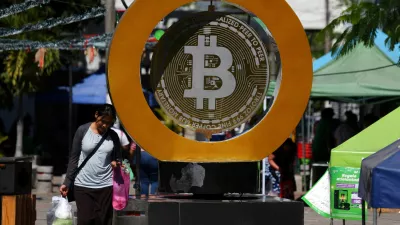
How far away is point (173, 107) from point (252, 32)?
102cm

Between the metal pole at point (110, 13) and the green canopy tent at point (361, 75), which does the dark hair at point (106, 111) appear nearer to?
the metal pole at point (110, 13)

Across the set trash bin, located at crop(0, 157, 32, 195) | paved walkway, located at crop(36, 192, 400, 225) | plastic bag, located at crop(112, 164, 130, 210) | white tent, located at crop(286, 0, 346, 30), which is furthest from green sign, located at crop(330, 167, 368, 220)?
white tent, located at crop(286, 0, 346, 30)

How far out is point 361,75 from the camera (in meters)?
20.0

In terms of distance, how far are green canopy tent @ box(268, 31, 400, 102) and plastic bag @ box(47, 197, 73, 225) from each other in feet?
30.7

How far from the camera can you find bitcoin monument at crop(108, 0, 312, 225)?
9.16m

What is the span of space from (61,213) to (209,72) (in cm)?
287

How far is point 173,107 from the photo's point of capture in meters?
9.29

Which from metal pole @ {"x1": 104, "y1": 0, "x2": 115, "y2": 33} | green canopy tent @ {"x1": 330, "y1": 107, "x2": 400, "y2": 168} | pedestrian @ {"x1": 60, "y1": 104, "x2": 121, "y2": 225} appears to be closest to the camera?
pedestrian @ {"x1": 60, "y1": 104, "x2": 121, "y2": 225}

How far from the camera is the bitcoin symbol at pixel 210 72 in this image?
925cm

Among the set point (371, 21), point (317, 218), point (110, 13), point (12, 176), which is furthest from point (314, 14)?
point (12, 176)

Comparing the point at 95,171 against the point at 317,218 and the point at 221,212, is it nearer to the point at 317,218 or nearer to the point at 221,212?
the point at 221,212

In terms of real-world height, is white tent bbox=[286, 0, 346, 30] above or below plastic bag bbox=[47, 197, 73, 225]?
above

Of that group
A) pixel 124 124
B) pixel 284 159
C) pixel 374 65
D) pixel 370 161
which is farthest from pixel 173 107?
pixel 374 65

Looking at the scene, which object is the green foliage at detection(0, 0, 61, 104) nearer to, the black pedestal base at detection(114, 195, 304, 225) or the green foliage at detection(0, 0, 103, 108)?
the green foliage at detection(0, 0, 103, 108)
